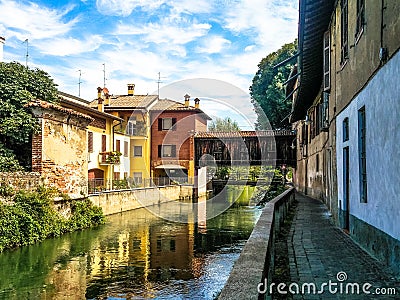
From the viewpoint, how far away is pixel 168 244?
48.1 ft

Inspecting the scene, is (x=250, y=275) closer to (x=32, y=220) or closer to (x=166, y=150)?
(x=32, y=220)

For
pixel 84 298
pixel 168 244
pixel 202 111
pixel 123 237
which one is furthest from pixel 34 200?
pixel 202 111

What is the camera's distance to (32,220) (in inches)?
554

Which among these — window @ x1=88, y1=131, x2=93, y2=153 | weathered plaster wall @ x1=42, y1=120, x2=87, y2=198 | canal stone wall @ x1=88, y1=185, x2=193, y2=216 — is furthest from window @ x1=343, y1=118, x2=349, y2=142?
window @ x1=88, y1=131, x2=93, y2=153

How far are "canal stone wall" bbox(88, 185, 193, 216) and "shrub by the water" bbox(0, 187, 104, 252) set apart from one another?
12.0ft

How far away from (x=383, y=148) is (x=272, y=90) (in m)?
34.0

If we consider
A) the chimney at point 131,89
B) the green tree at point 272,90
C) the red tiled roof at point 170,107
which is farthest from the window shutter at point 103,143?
the green tree at point 272,90

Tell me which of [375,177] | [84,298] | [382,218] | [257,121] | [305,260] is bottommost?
[84,298]

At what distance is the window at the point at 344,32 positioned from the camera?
9.48 metres

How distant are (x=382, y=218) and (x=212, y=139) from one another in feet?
103

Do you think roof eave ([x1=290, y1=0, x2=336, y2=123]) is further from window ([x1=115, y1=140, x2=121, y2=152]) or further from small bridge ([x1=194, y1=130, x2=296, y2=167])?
window ([x1=115, y1=140, x2=121, y2=152])

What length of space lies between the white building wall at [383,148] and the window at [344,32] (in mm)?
1887

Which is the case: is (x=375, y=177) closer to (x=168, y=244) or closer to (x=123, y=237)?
(x=168, y=244)

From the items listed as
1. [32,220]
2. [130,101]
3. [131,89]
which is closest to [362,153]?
[32,220]
